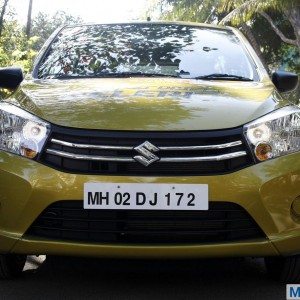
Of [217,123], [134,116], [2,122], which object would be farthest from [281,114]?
[2,122]

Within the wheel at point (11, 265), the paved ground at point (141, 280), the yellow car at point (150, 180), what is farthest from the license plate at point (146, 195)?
the wheel at point (11, 265)

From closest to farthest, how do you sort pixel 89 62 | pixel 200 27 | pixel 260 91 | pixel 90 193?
pixel 90 193 < pixel 260 91 < pixel 89 62 < pixel 200 27

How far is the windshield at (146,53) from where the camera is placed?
4.48 metres

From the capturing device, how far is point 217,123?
3.33 m

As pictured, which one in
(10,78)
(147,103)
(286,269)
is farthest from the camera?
(10,78)

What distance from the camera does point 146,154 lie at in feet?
10.5

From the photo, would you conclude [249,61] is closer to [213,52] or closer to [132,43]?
[213,52]

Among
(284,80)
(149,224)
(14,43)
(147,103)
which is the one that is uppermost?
(147,103)

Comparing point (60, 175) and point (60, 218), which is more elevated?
point (60, 175)

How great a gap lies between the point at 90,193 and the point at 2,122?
2.23ft

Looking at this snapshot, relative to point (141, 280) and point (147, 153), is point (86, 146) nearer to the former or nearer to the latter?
point (147, 153)

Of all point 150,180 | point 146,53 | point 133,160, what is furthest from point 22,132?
point 146,53

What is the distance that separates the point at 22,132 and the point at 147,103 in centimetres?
67

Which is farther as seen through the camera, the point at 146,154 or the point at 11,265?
the point at 11,265
